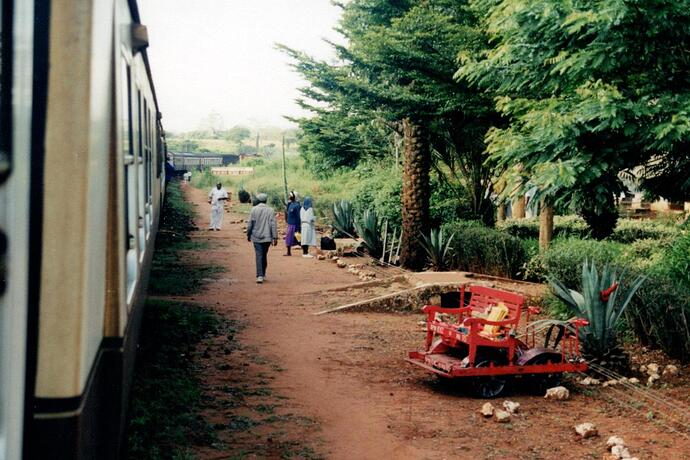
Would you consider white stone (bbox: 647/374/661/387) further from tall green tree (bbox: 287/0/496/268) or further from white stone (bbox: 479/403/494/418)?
tall green tree (bbox: 287/0/496/268)

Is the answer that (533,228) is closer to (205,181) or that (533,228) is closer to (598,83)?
(598,83)

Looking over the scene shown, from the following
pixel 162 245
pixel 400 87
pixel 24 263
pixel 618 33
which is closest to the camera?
pixel 24 263

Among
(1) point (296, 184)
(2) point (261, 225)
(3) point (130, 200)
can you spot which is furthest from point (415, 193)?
(1) point (296, 184)

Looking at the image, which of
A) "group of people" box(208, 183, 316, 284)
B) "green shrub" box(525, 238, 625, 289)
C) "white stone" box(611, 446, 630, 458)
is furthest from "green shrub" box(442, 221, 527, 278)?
"white stone" box(611, 446, 630, 458)

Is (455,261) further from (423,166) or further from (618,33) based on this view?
(618,33)

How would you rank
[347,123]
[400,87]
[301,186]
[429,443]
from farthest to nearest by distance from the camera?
1. [301,186]
2. [347,123]
3. [400,87]
4. [429,443]

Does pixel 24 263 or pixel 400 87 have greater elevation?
pixel 400 87

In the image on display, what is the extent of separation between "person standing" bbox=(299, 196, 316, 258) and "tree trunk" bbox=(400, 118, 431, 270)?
289cm

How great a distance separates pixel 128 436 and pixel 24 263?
11.3ft

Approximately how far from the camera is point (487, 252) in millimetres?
13211

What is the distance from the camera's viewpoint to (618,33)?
254 inches

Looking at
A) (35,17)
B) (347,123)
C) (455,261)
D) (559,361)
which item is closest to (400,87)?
(455,261)

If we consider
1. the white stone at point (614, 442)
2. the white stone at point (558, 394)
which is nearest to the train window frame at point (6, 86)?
the white stone at point (614, 442)

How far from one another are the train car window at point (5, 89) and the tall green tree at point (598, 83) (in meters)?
5.38
